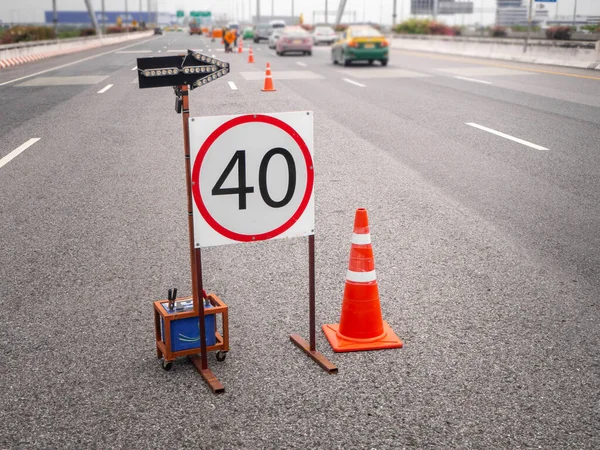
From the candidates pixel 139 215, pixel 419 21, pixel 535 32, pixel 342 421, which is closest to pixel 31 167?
pixel 139 215

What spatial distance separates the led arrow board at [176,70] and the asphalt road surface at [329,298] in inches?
58.8

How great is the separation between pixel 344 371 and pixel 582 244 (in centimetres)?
311

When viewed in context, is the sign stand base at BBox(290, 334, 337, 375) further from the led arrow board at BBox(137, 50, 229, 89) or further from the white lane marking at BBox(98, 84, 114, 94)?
the white lane marking at BBox(98, 84, 114, 94)

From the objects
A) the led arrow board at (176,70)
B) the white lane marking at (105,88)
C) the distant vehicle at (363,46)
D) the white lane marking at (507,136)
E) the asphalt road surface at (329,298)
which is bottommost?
the asphalt road surface at (329,298)

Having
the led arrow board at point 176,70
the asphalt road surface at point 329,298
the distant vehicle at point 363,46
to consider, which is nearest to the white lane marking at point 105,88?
the asphalt road surface at point 329,298

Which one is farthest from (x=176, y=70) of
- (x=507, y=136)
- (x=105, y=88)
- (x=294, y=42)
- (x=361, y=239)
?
(x=294, y=42)

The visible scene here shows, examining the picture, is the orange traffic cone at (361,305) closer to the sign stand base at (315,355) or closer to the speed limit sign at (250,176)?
the sign stand base at (315,355)

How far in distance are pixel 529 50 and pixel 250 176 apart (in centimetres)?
2794

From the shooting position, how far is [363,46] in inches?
1062

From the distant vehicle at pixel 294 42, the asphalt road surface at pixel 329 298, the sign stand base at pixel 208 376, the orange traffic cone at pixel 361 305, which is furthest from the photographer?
the distant vehicle at pixel 294 42

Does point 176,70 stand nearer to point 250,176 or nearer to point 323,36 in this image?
point 250,176

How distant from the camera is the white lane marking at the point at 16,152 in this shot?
9984mm

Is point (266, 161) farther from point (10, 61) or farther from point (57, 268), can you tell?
point (10, 61)

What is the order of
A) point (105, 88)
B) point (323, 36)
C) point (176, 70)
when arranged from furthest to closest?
1. point (323, 36)
2. point (105, 88)
3. point (176, 70)
